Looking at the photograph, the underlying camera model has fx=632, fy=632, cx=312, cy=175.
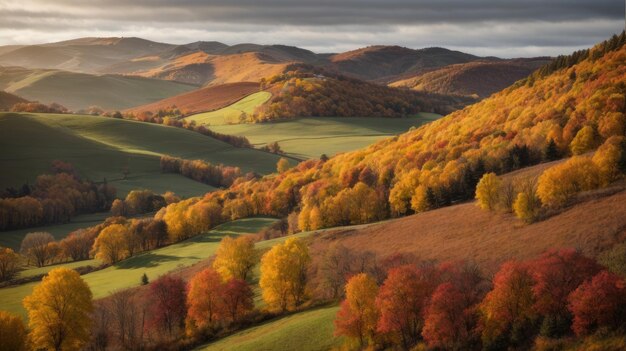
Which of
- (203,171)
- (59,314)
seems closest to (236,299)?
(59,314)

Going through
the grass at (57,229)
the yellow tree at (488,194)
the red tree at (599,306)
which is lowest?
the grass at (57,229)

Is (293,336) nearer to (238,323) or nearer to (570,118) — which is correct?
(238,323)

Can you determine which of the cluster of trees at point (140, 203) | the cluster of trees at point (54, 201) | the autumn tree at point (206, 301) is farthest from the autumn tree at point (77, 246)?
the autumn tree at point (206, 301)

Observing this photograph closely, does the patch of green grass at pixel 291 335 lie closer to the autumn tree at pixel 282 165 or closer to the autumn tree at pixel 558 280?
the autumn tree at pixel 558 280

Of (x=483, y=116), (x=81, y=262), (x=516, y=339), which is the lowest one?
(x=81, y=262)

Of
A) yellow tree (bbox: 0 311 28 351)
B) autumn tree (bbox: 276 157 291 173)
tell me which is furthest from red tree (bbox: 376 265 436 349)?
autumn tree (bbox: 276 157 291 173)

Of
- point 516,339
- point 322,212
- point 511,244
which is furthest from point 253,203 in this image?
point 516,339

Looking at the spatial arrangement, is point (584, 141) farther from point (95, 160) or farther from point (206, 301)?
point (95, 160)
